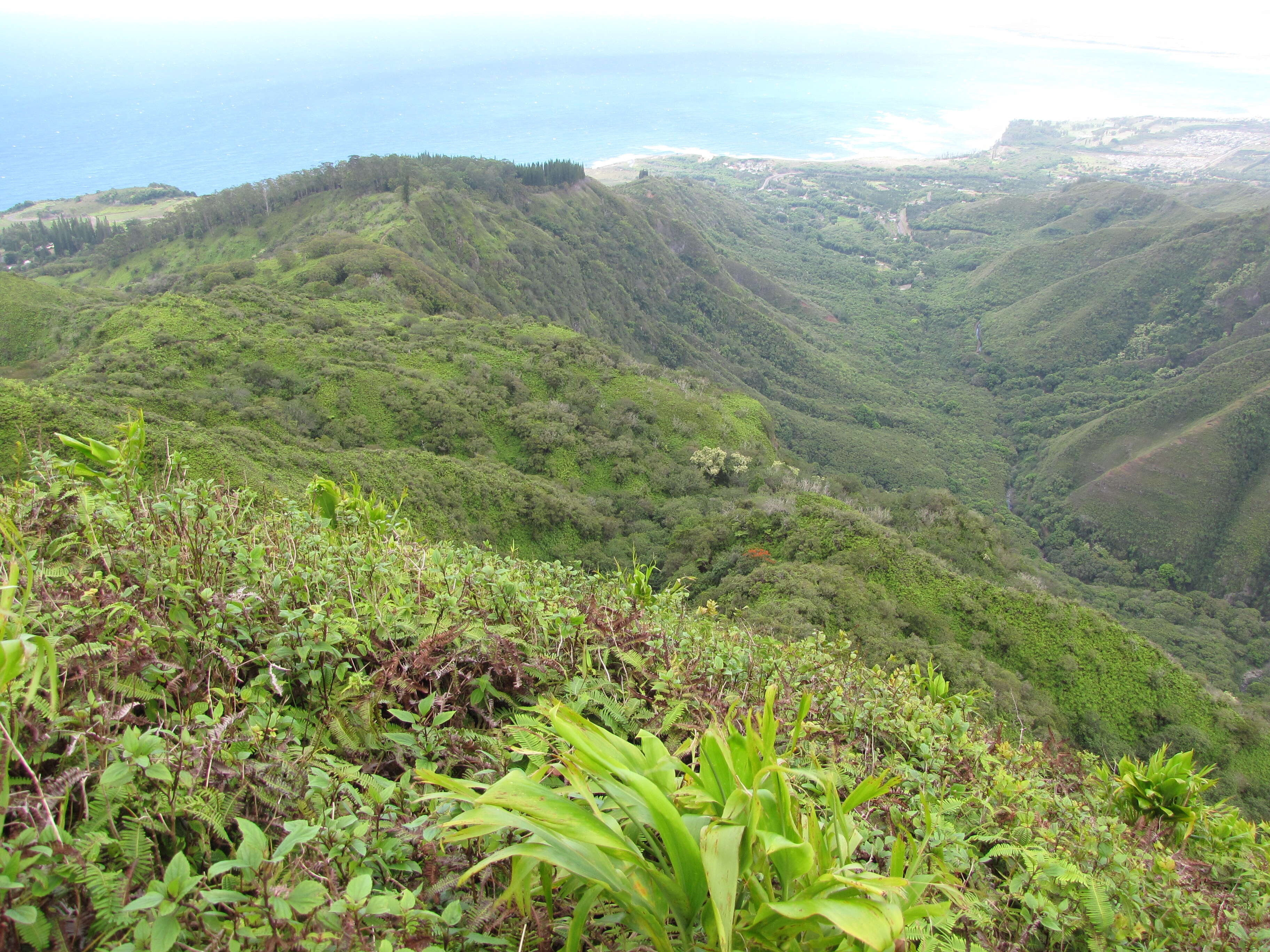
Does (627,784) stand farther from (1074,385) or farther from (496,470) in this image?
(1074,385)

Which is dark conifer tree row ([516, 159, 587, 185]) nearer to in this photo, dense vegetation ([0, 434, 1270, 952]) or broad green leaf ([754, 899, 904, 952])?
dense vegetation ([0, 434, 1270, 952])

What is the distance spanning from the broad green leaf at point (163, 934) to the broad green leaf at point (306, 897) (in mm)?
248

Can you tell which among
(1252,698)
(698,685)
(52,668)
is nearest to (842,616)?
(698,685)

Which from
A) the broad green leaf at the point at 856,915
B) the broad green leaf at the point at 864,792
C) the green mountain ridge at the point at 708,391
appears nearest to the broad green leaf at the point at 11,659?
the broad green leaf at the point at 856,915

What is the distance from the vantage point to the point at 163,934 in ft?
4.98

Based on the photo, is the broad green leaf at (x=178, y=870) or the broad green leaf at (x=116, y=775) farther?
the broad green leaf at (x=116, y=775)

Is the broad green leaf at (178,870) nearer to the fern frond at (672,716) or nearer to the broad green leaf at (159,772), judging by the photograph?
the broad green leaf at (159,772)

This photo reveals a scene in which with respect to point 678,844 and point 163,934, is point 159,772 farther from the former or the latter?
point 678,844

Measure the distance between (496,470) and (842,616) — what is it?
54.4ft

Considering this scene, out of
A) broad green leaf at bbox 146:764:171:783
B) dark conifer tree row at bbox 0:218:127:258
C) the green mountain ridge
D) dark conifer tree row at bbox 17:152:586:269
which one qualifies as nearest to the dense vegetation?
broad green leaf at bbox 146:764:171:783

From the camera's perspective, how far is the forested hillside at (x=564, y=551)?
217 centimetres

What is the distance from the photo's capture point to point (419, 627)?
11.4 feet

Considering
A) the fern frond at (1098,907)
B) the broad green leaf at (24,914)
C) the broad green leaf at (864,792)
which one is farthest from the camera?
the fern frond at (1098,907)

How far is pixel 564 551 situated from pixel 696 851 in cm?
2500
